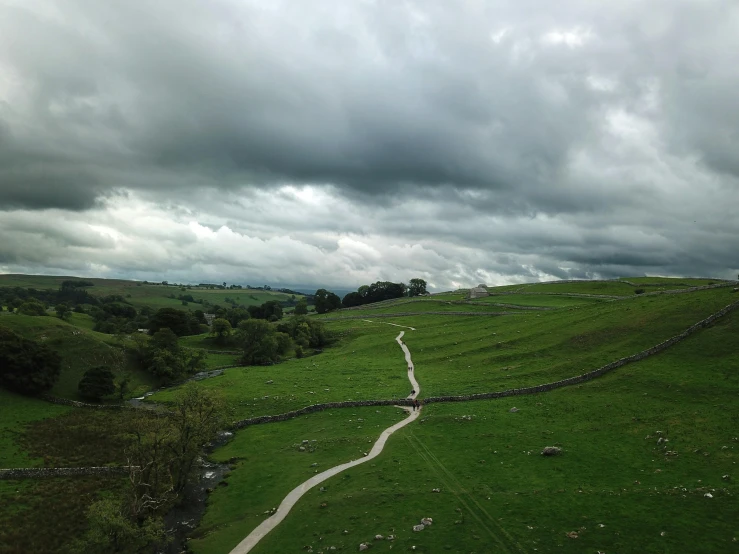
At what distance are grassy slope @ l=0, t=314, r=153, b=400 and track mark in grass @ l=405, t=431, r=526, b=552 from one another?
189 ft

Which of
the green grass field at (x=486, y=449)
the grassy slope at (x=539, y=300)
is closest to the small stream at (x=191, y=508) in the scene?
the green grass field at (x=486, y=449)

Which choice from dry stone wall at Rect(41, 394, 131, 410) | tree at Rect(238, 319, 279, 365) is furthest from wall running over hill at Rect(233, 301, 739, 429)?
tree at Rect(238, 319, 279, 365)

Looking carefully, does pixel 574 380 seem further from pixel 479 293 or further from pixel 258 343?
pixel 479 293

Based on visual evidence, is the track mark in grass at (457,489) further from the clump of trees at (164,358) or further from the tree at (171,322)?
the tree at (171,322)

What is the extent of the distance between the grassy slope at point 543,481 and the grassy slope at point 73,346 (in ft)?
144

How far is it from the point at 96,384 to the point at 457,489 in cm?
6119

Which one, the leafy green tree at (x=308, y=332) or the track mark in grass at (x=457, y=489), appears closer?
the track mark in grass at (x=457, y=489)

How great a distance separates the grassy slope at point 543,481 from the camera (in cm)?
2653

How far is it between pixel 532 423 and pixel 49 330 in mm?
87733

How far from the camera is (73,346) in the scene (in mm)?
81750

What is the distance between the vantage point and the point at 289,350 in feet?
373

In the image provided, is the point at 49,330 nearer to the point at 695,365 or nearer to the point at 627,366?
the point at 627,366

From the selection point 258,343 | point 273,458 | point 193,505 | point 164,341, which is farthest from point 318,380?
point 164,341

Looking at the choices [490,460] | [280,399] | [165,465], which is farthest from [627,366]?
[165,465]
